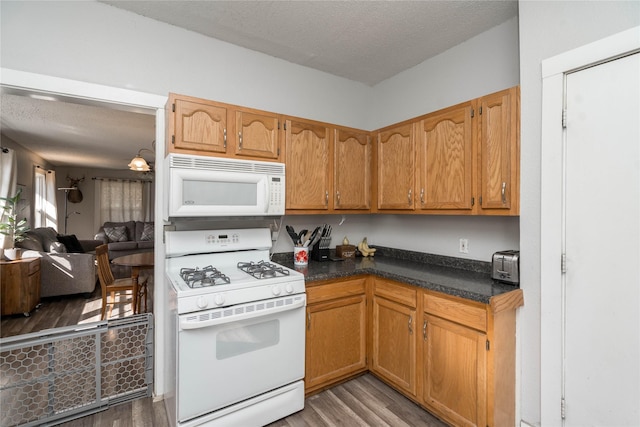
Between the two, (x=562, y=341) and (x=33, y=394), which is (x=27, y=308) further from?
(x=562, y=341)

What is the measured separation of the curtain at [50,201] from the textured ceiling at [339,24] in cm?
671

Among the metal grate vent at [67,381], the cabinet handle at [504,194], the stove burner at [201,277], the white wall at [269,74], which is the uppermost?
the white wall at [269,74]

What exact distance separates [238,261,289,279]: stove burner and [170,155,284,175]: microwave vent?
2.15 feet

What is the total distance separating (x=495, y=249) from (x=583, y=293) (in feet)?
2.20

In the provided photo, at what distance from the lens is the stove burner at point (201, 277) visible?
5.60 feet

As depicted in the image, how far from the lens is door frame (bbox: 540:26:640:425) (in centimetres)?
156

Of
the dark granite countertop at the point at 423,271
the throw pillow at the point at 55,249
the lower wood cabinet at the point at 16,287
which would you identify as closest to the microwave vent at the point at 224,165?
the dark granite countertop at the point at 423,271

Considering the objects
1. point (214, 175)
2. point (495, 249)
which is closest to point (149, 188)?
point (214, 175)

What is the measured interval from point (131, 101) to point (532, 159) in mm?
2476

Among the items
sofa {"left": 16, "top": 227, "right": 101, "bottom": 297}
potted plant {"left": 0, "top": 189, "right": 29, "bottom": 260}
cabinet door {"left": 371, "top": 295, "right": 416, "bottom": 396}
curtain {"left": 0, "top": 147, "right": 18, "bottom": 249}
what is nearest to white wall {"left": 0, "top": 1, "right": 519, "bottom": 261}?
cabinet door {"left": 371, "top": 295, "right": 416, "bottom": 396}

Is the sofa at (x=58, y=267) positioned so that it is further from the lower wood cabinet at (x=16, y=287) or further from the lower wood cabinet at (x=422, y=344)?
the lower wood cabinet at (x=422, y=344)

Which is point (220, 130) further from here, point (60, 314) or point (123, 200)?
point (123, 200)

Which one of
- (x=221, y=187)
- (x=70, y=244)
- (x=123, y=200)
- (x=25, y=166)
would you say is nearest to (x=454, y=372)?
(x=221, y=187)

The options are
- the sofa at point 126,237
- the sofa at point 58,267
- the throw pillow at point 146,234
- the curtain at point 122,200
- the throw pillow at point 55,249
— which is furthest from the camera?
the curtain at point 122,200
